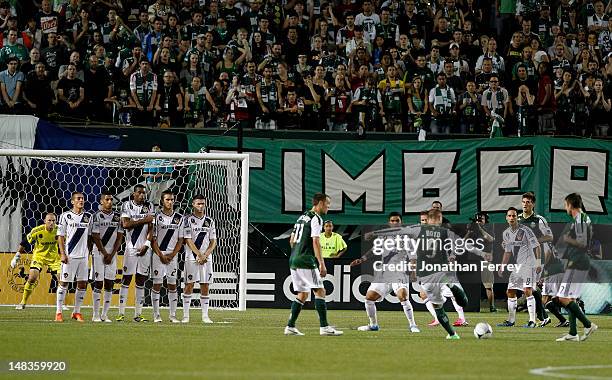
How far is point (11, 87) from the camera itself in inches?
957

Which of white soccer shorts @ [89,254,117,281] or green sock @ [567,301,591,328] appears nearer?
green sock @ [567,301,591,328]

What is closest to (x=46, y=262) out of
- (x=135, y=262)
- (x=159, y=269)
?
(x=135, y=262)

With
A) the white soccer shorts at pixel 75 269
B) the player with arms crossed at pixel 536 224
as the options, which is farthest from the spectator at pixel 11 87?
the player with arms crossed at pixel 536 224

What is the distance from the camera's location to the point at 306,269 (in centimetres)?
1658

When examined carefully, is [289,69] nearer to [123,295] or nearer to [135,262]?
[135,262]

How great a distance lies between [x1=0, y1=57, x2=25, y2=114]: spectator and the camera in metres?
24.1

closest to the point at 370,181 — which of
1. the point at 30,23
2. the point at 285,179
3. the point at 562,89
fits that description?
the point at 285,179

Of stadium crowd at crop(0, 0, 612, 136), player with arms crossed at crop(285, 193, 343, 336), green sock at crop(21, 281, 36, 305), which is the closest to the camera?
player with arms crossed at crop(285, 193, 343, 336)

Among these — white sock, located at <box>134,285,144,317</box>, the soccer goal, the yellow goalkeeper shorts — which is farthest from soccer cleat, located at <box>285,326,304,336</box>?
the yellow goalkeeper shorts

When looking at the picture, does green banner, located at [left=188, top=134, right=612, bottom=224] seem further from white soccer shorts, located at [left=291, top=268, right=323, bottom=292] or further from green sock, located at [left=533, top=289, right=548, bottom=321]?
white soccer shorts, located at [left=291, top=268, right=323, bottom=292]

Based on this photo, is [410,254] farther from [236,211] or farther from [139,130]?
[139,130]

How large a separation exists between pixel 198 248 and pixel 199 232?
0.29 meters

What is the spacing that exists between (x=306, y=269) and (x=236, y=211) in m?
7.14

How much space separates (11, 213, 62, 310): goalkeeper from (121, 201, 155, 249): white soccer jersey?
3.15 metres
